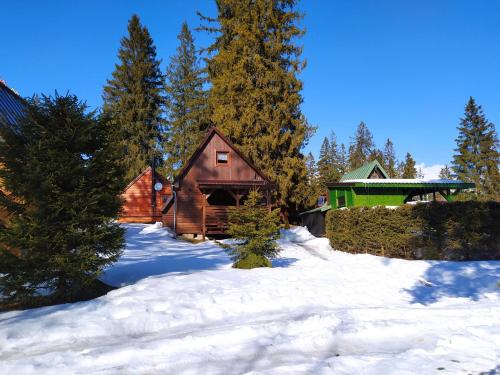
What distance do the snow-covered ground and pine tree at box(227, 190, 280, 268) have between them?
2.32ft

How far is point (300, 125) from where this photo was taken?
25.8m

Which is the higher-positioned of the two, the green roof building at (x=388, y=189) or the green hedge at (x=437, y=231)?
the green roof building at (x=388, y=189)

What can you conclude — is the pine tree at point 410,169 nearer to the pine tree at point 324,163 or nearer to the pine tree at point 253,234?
the pine tree at point 324,163

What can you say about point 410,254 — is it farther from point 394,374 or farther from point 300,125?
point 300,125

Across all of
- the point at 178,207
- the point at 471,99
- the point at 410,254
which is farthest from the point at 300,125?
the point at 471,99

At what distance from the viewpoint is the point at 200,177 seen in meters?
22.1

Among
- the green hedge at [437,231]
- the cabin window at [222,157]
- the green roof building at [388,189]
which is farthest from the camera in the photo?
the green roof building at [388,189]

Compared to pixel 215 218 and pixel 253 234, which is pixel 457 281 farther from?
pixel 215 218

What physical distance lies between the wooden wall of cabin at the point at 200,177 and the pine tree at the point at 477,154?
32832 millimetres

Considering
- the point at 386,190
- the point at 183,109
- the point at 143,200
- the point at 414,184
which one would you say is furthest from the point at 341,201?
the point at 183,109

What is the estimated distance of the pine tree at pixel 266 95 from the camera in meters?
25.1

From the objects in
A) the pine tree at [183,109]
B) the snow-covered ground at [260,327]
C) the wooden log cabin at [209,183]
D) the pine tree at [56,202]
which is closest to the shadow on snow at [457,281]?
the snow-covered ground at [260,327]

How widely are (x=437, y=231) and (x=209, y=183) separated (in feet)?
40.5

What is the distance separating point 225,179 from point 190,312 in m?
16.4
